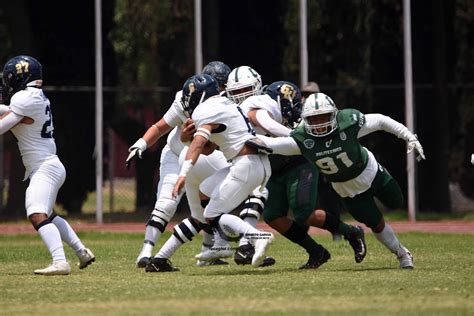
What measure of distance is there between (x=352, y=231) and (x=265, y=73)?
1147 centimetres

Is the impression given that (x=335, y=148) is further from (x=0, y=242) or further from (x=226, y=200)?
(x=0, y=242)

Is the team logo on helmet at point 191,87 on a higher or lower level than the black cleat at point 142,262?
higher

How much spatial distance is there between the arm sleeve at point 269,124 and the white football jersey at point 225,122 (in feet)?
1.87

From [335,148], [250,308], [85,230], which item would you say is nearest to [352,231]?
[335,148]

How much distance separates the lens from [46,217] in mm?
12383

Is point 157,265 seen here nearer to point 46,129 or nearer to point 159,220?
point 159,220

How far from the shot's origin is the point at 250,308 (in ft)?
30.7

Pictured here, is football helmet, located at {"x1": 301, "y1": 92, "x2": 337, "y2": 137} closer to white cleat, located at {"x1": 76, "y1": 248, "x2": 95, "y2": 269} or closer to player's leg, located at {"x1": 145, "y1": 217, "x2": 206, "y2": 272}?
player's leg, located at {"x1": 145, "y1": 217, "x2": 206, "y2": 272}

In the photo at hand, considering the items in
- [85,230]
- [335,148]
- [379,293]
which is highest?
[335,148]

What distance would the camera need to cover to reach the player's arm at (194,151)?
1175cm

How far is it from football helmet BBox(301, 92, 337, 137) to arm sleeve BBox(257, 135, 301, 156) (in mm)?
194

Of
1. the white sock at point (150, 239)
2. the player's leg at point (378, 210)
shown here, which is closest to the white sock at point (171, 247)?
the white sock at point (150, 239)

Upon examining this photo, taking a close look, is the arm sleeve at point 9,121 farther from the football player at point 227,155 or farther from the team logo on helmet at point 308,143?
the team logo on helmet at point 308,143

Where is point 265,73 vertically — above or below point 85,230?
above
